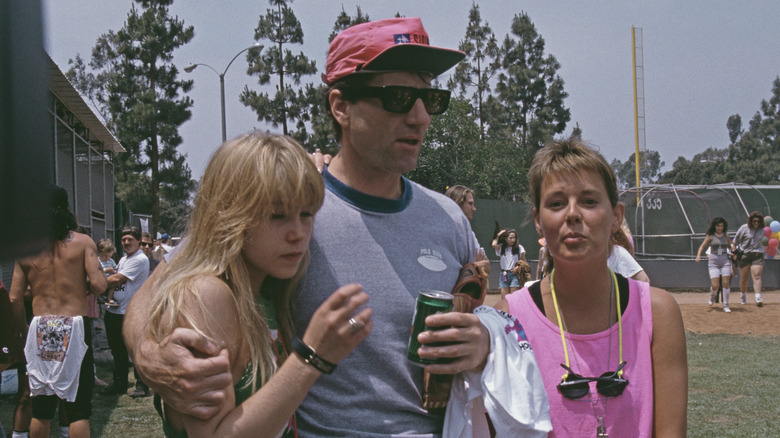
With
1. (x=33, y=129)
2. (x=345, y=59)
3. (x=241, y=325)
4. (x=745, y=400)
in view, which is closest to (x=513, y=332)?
(x=241, y=325)

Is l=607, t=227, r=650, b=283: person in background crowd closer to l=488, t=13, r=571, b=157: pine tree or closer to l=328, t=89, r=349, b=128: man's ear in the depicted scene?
l=328, t=89, r=349, b=128: man's ear

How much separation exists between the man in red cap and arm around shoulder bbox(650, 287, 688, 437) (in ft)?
2.15

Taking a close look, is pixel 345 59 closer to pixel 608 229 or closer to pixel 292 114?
pixel 608 229

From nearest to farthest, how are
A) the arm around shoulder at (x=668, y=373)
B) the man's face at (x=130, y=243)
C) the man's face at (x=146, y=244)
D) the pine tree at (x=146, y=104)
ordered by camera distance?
the arm around shoulder at (x=668, y=373) → the man's face at (x=130, y=243) → the man's face at (x=146, y=244) → the pine tree at (x=146, y=104)

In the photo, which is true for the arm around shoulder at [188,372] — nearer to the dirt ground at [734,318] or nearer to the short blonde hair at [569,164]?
the short blonde hair at [569,164]

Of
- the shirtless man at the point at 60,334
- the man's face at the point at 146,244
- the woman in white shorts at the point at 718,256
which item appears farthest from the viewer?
the woman in white shorts at the point at 718,256

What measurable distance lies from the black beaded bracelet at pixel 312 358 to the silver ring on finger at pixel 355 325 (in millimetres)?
105

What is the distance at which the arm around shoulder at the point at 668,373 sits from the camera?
6.88 feet

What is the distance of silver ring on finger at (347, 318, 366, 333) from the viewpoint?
1569 millimetres

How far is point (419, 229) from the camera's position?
217 centimetres

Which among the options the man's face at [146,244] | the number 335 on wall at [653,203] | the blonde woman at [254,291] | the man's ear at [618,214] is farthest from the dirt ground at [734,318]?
the blonde woman at [254,291]

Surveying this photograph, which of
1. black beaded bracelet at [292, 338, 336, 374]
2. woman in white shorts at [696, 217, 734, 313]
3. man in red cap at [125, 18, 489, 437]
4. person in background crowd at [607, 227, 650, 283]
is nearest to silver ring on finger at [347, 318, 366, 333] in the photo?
black beaded bracelet at [292, 338, 336, 374]

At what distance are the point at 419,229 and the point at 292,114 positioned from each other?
35276mm

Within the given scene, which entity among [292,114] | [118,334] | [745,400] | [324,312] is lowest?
[745,400]
